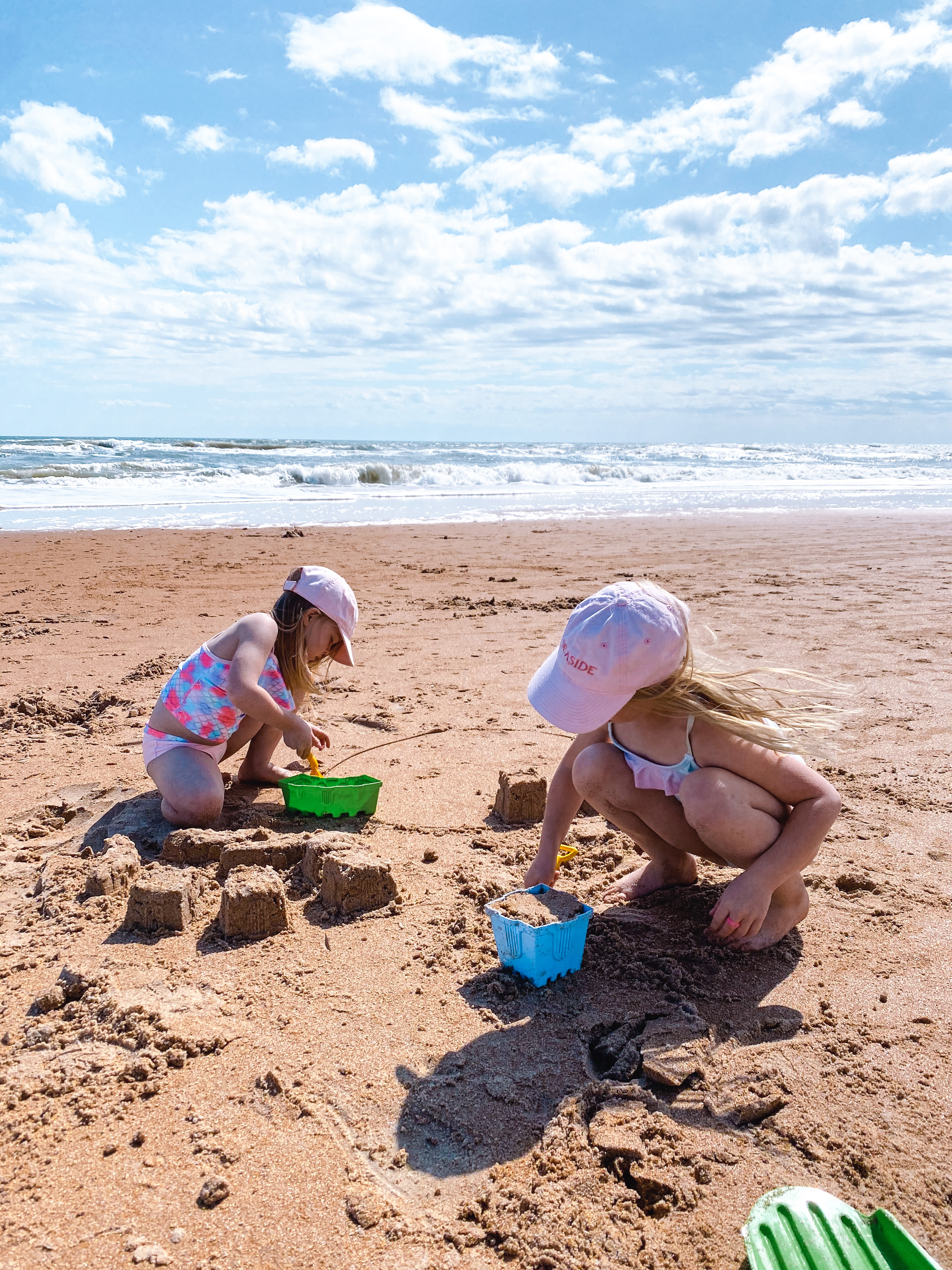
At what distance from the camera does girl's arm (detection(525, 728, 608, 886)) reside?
2.65m

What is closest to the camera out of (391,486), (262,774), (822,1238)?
(822,1238)

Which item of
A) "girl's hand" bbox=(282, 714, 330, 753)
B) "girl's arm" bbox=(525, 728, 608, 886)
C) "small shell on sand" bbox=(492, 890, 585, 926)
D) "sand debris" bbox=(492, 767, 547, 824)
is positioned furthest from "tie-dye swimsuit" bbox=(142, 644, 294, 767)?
"small shell on sand" bbox=(492, 890, 585, 926)

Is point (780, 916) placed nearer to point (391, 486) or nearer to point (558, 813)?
Result: point (558, 813)

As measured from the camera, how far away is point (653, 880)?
2.80 metres

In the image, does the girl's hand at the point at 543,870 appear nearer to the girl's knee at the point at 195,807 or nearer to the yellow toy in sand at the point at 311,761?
the yellow toy in sand at the point at 311,761

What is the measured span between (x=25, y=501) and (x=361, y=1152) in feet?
50.5

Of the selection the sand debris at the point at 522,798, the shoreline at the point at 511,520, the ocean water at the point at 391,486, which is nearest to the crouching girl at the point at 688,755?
the sand debris at the point at 522,798

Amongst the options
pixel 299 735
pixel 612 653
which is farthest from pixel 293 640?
pixel 612 653

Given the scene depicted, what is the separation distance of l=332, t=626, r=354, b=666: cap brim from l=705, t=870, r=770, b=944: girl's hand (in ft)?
5.79

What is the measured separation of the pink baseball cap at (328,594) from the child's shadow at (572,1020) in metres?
1.49

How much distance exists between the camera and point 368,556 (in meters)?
9.91

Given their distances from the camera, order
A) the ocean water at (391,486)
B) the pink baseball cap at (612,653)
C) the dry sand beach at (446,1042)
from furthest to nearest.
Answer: the ocean water at (391,486) → the pink baseball cap at (612,653) → the dry sand beach at (446,1042)

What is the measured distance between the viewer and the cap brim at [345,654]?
359cm

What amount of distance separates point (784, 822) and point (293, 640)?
197 cm
